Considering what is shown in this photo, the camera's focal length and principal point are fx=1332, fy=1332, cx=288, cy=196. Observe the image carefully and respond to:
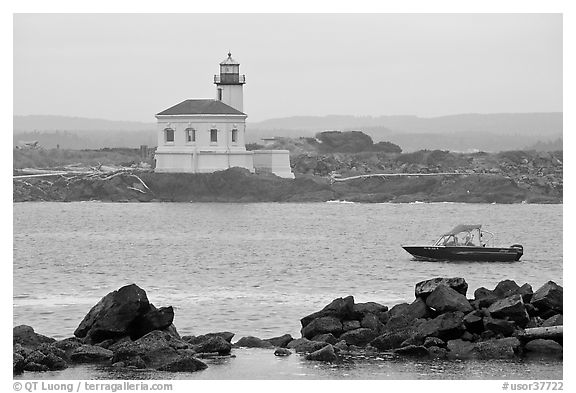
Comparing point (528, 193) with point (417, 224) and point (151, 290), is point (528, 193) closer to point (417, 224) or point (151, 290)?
point (417, 224)

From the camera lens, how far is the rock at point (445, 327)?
14453 mm

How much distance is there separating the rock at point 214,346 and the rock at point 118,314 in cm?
70

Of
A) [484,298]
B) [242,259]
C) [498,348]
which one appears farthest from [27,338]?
[242,259]

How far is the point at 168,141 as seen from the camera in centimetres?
6081

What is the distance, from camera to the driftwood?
46.9 feet

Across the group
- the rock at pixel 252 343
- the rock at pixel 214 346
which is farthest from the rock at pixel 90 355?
the rock at pixel 252 343

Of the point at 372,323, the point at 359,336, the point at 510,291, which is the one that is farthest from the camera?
the point at 510,291

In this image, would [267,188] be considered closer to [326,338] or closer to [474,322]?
[326,338]

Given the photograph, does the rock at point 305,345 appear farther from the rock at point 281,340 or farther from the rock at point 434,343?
the rock at point 434,343

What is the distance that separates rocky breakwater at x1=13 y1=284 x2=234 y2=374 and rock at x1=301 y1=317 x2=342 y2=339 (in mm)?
943

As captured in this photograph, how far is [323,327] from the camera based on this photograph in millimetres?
15125

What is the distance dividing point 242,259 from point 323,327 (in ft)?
52.2

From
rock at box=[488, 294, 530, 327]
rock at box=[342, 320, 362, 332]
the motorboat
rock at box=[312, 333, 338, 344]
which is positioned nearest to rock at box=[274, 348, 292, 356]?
rock at box=[312, 333, 338, 344]

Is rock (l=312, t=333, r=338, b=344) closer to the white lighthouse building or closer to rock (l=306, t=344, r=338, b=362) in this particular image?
rock (l=306, t=344, r=338, b=362)
